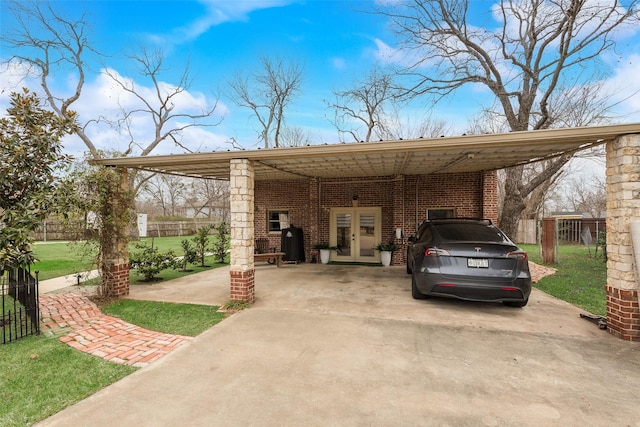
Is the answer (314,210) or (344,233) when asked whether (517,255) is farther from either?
(314,210)

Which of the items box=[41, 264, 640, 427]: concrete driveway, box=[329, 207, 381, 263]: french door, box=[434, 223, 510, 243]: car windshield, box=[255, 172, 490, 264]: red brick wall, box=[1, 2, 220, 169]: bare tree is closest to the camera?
box=[41, 264, 640, 427]: concrete driveway

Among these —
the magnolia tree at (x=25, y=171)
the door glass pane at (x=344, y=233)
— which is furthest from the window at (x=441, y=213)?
the magnolia tree at (x=25, y=171)

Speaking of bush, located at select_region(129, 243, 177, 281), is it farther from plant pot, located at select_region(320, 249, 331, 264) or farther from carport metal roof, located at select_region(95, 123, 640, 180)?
→ plant pot, located at select_region(320, 249, 331, 264)

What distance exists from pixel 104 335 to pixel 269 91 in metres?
18.3

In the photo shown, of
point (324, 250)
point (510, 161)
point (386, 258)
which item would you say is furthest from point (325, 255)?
point (510, 161)

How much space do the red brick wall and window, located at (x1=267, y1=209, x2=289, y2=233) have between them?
0.62 ft

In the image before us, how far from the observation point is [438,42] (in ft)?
41.3

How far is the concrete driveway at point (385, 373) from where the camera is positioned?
2.26 m

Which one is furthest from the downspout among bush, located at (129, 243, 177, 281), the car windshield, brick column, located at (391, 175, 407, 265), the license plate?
bush, located at (129, 243, 177, 281)

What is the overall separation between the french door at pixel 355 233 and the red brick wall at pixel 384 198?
23cm

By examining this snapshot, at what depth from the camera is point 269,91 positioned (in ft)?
63.3

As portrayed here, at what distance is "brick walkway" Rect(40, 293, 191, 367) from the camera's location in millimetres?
3355

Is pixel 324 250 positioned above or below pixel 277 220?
below

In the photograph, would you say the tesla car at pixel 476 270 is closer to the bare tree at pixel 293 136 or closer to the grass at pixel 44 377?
the grass at pixel 44 377
